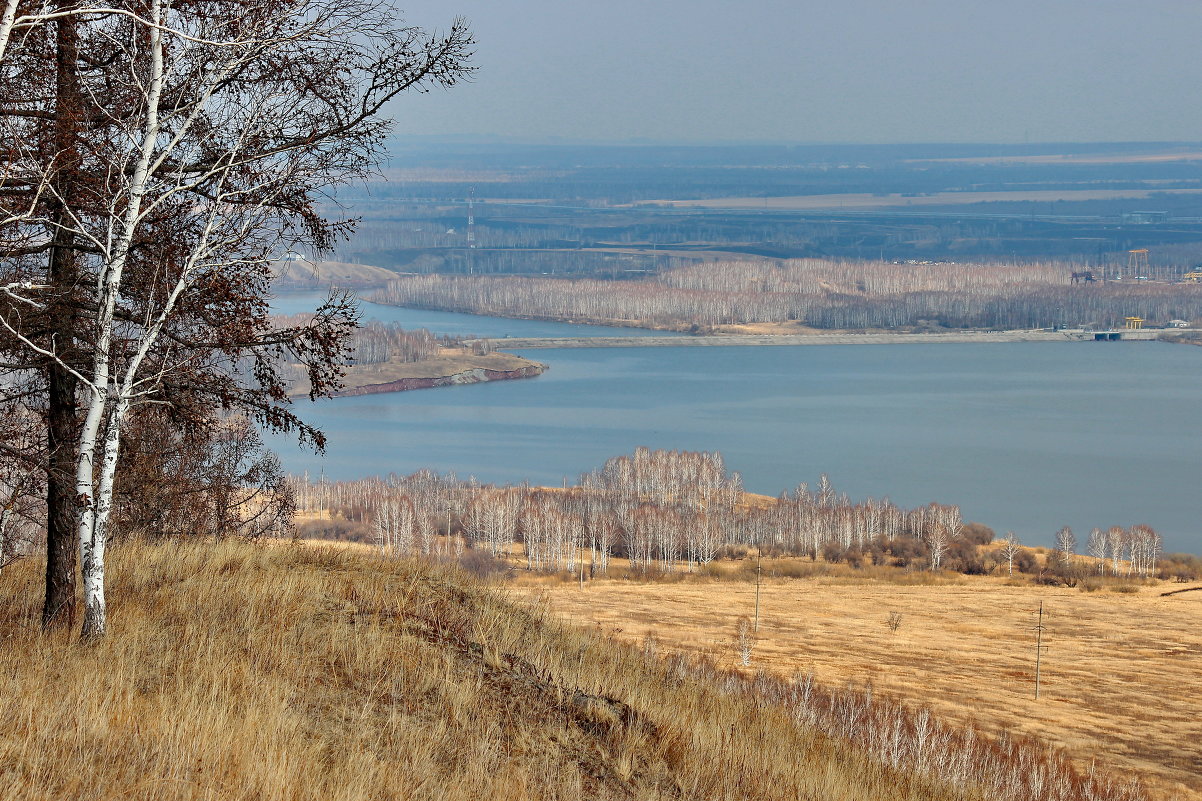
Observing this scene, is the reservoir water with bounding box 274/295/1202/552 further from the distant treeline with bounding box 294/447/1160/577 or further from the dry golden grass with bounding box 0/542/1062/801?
the dry golden grass with bounding box 0/542/1062/801

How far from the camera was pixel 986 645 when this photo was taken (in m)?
28.9

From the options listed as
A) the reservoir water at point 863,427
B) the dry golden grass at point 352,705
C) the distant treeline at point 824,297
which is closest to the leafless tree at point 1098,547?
the reservoir water at point 863,427

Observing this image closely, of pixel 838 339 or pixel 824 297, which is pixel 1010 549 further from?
pixel 824 297

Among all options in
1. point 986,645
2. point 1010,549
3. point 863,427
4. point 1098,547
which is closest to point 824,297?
point 863,427

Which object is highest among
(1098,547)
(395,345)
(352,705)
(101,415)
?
(101,415)

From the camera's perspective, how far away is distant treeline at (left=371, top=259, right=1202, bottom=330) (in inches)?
4582

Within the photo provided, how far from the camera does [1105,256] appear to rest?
565 feet

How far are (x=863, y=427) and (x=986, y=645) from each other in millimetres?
34659

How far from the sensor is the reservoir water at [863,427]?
5006cm

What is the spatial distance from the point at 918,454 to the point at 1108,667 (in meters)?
30.3

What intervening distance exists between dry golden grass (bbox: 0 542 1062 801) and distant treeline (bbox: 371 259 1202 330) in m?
106

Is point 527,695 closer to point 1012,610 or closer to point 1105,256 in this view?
point 1012,610

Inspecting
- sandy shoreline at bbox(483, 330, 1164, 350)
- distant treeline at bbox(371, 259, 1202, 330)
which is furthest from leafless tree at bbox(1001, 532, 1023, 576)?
distant treeline at bbox(371, 259, 1202, 330)

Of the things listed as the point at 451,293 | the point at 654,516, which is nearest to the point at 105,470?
the point at 654,516
